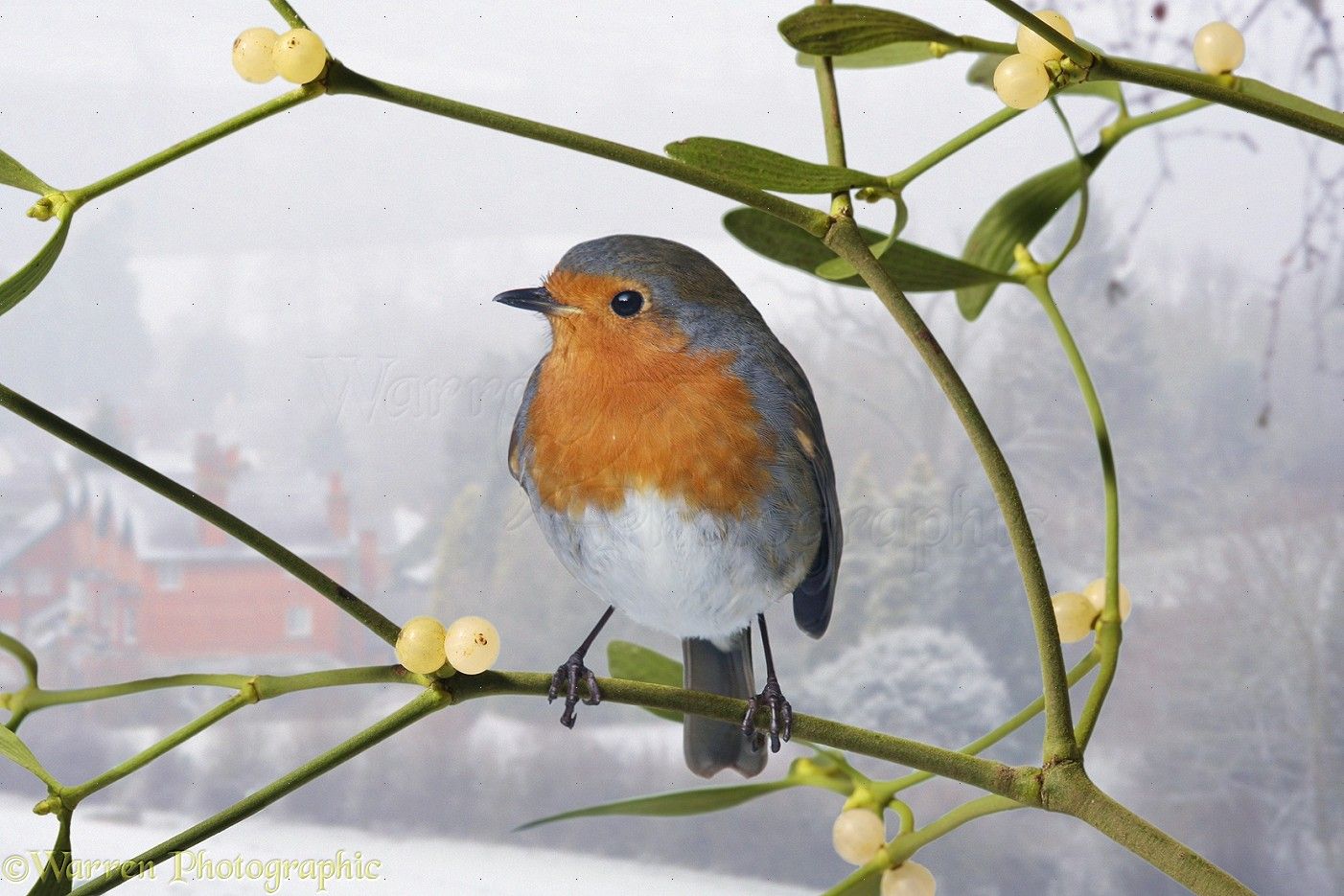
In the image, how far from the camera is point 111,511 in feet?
4.50

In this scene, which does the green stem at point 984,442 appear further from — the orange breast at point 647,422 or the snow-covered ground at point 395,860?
the snow-covered ground at point 395,860

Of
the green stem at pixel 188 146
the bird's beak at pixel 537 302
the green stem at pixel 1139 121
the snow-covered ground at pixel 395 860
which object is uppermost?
the green stem at pixel 1139 121

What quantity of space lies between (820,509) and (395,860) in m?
0.95

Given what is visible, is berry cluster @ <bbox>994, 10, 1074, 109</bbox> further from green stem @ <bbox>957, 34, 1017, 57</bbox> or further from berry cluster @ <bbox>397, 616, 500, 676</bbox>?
berry cluster @ <bbox>397, 616, 500, 676</bbox>

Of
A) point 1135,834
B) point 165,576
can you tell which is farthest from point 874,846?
point 165,576

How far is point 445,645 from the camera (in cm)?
40

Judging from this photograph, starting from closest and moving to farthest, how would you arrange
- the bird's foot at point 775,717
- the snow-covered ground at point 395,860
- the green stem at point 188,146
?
the green stem at point 188,146
the bird's foot at point 775,717
the snow-covered ground at point 395,860

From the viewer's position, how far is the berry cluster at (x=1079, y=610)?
1.74ft

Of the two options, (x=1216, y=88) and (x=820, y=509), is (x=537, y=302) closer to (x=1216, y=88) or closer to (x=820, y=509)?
(x=820, y=509)

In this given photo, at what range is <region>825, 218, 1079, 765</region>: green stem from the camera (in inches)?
16.2

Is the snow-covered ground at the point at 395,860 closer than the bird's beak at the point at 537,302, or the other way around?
the bird's beak at the point at 537,302

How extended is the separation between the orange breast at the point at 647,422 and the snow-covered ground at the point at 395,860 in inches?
29.3

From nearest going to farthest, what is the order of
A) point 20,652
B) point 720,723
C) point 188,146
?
point 188,146, point 20,652, point 720,723

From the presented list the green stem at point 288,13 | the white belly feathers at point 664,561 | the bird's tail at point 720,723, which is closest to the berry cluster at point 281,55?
the green stem at point 288,13
